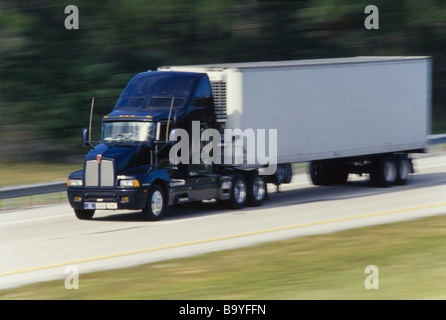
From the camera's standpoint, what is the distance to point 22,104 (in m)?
30.9

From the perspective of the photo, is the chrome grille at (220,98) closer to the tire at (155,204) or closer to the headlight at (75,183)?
the tire at (155,204)

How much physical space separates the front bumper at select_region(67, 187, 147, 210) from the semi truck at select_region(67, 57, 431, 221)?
2 centimetres

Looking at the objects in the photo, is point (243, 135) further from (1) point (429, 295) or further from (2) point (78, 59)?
(2) point (78, 59)

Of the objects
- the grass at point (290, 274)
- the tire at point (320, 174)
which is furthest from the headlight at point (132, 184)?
the tire at point (320, 174)

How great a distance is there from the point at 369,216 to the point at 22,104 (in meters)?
16.7

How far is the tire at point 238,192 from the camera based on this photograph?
20.0 m

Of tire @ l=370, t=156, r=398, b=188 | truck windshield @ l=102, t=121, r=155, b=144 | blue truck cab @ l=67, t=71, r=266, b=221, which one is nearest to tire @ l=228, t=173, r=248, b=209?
blue truck cab @ l=67, t=71, r=266, b=221

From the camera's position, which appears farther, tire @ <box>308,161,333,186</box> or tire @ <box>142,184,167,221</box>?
tire @ <box>308,161,333,186</box>

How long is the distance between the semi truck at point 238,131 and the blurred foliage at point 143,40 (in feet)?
37.5

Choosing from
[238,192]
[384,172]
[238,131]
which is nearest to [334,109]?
[384,172]

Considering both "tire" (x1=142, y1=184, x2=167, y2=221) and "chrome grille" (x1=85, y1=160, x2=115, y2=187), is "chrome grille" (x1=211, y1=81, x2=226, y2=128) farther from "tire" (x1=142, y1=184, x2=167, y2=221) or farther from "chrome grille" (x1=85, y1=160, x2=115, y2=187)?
"chrome grille" (x1=85, y1=160, x2=115, y2=187)

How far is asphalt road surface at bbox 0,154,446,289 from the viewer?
1388 cm

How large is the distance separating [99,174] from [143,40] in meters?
18.0
